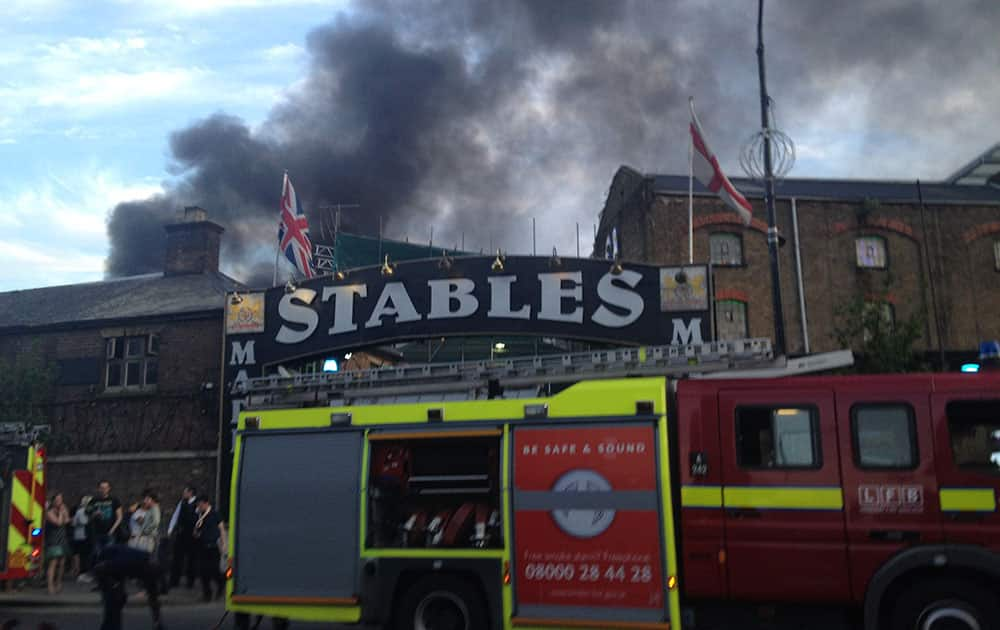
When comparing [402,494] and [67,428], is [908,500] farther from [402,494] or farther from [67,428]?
[67,428]

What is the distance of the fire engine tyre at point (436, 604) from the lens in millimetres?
8555

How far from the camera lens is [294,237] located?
22312mm

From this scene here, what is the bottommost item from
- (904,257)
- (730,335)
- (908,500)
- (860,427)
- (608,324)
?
(908,500)

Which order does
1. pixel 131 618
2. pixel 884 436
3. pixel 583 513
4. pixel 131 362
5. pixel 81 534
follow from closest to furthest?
pixel 884 436 < pixel 583 513 < pixel 131 618 < pixel 81 534 < pixel 131 362

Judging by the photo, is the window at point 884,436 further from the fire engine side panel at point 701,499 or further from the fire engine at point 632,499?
the fire engine side panel at point 701,499

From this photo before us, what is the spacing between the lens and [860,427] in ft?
25.5

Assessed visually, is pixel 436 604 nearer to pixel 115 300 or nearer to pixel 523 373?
pixel 523 373

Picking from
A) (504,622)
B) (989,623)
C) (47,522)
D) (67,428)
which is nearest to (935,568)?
(989,623)

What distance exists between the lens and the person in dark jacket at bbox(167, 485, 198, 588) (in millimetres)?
14172

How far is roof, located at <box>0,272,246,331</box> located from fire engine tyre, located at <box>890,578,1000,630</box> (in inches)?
668

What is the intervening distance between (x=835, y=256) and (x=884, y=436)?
22.6 metres

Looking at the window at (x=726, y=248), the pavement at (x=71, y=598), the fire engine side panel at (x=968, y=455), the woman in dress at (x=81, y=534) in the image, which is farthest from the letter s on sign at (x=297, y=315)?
the window at (x=726, y=248)

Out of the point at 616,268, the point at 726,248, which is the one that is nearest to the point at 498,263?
the point at 616,268

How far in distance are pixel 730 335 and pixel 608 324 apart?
11.5m
